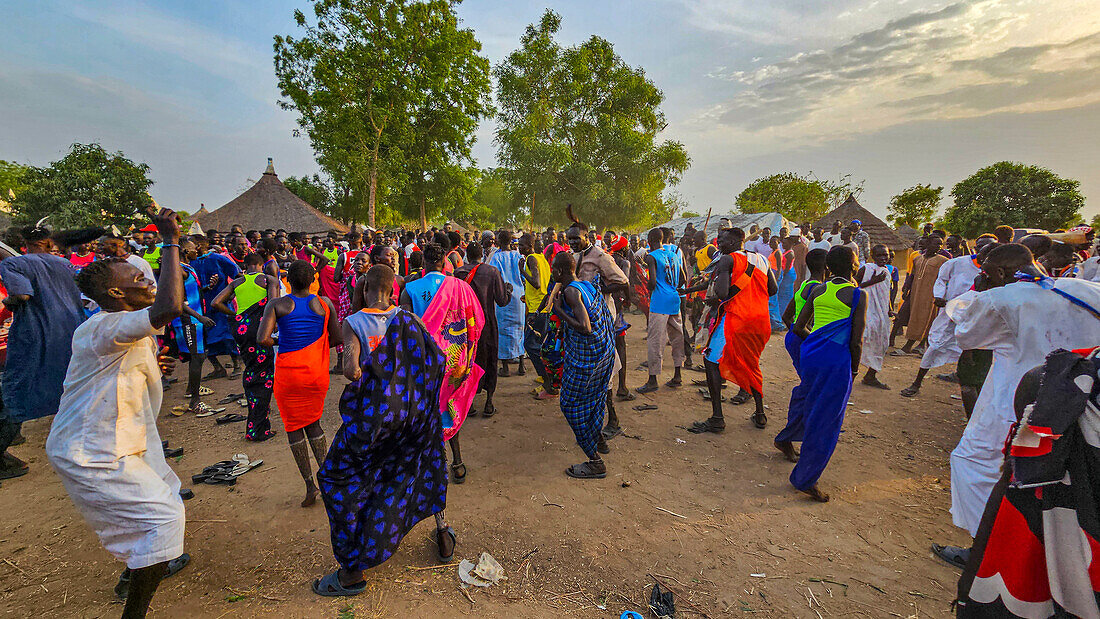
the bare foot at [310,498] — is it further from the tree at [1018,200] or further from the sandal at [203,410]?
the tree at [1018,200]

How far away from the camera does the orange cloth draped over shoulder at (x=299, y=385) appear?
3395 millimetres

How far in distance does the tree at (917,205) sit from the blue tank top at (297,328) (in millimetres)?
46078

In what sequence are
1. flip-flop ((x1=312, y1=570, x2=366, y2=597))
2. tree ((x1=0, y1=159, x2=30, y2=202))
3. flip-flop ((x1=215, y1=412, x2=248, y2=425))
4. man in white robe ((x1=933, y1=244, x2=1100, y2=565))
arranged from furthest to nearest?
tree ((x1=0, y1=159, x2=30, y2=202)) < flip-flop ((x1=215, y1=412, x2=248, y2=425)) < flip-flop ((x1=312, y1=570, x2=366, y2=597)) < man in white robe ((x1=933, y1=244, x2=1100, y2=565))

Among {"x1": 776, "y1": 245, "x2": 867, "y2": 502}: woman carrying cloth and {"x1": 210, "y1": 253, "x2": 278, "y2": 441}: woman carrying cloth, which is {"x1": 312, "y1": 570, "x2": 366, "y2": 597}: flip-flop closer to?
{"x1": 210, "y1": 253, "x2": 278, "y2": 441}: woman carrying cloth

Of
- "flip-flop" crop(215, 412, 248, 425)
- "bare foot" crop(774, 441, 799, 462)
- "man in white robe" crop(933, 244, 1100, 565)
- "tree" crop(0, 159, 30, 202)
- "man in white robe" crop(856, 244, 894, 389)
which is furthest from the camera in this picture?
"tree" crop(0, 159, 30, 202)

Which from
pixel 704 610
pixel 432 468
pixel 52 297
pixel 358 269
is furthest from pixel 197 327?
pixel 704 610

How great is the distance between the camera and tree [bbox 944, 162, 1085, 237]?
2470 centimetres

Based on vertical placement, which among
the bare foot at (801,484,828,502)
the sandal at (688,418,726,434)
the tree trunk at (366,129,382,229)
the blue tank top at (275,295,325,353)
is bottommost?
the bare foot at (801,484,828,502)

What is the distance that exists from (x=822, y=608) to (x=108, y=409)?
13.2 ft

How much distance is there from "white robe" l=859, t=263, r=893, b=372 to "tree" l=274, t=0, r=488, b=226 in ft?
74.4

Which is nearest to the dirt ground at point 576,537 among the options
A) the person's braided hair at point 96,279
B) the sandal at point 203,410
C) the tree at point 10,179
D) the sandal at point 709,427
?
the sandal at point 709,427

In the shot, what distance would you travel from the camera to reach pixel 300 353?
3443 millimetres

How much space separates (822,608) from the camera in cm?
261

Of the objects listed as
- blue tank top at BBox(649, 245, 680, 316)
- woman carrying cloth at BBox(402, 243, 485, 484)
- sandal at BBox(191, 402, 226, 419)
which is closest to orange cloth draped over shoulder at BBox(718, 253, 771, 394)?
blue tank top at BBox(649, 245, 680, 316)
